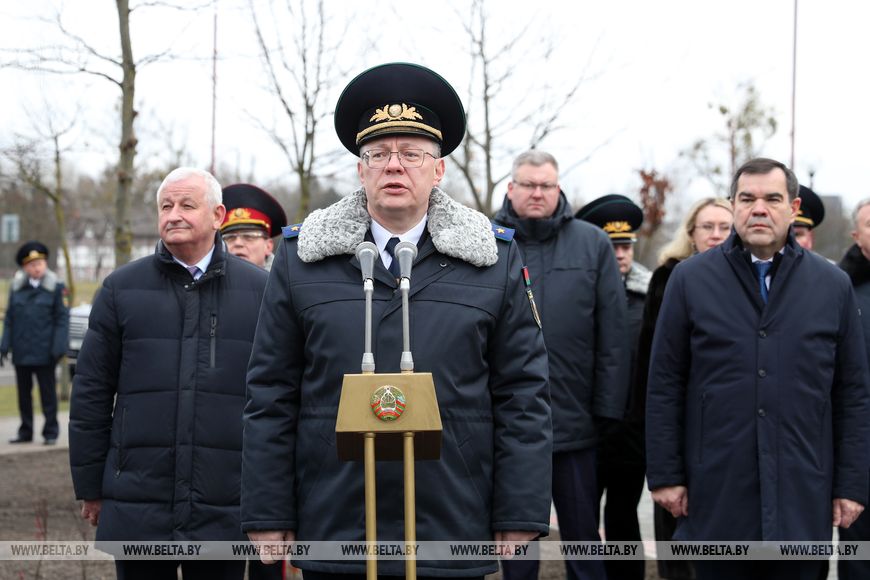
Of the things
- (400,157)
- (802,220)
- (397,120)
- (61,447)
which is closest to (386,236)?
(400,157)

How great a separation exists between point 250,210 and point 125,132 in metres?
3.65

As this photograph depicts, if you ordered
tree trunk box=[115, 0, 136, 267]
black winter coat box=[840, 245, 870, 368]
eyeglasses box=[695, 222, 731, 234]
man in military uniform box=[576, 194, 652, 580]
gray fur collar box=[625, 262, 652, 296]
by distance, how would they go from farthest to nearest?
1. tree trunk box=[115, 0, 136, 267]
2. gray fur collar box=[625, 262, 652, 296]
3. eyeglasses box=[695, 222, 731, 234]
4. man in military uniform box=[576, 194, 652, 580]
5. black winter coat box=[840, 245, 870, 368]

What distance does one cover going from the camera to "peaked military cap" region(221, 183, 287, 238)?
6707mm

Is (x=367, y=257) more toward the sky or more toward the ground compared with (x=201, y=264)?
more toward the ground

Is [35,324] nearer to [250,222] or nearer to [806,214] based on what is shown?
[250,222]

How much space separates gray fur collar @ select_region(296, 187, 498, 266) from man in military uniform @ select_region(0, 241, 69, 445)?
1013 cm

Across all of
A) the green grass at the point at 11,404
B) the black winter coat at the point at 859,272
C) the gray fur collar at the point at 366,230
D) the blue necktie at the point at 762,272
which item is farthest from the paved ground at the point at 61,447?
the gray fur collar at the point at 366,230

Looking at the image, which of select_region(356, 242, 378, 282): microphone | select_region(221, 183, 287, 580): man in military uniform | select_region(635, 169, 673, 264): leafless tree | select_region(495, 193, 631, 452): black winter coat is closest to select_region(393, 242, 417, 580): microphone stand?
select_region(356, 242, 378, 282): microphone

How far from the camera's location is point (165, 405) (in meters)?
4.50

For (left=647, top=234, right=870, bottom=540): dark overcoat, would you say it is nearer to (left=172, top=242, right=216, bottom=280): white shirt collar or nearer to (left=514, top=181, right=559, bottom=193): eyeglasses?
(left=514, top=181, right=559, bottom=193): eyeglasses

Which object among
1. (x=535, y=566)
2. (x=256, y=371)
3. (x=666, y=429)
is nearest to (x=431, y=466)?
(x=256, y=371)

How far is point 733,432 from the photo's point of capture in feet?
14.8

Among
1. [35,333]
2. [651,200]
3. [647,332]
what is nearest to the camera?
[647,332]

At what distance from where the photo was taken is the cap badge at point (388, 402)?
9.72ft
